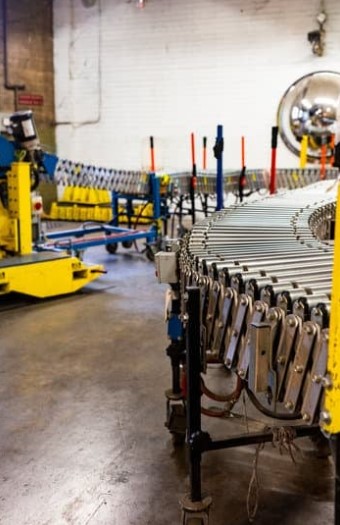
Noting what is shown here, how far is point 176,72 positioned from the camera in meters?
10.2

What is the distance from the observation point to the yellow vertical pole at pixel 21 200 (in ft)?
17.3

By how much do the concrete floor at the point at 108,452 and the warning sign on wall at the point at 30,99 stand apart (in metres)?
7.03

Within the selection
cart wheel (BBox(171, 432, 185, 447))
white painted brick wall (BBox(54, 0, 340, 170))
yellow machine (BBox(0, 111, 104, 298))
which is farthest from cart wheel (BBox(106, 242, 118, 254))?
cart wheel (BBox(171, 432, 185, 447))

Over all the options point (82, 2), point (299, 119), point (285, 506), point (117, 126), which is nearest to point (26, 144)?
point (285, 506)

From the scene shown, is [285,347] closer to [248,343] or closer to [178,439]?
[248,343]

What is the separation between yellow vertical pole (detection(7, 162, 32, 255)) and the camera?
17.3 feet

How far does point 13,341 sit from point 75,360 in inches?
24.1

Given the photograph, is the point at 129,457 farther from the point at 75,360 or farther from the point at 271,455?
the point at 75,360

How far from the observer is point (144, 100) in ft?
34.4

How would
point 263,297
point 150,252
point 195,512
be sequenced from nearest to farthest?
point 263,297 < point 195,512 < point 150,252

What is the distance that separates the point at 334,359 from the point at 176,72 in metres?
9.63

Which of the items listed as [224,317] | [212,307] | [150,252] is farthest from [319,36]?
[224,317]

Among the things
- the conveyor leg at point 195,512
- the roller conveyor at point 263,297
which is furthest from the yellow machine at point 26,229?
the conveyor leg at point 195,512

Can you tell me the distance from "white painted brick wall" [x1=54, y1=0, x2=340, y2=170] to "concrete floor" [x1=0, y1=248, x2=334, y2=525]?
6.38 meters
